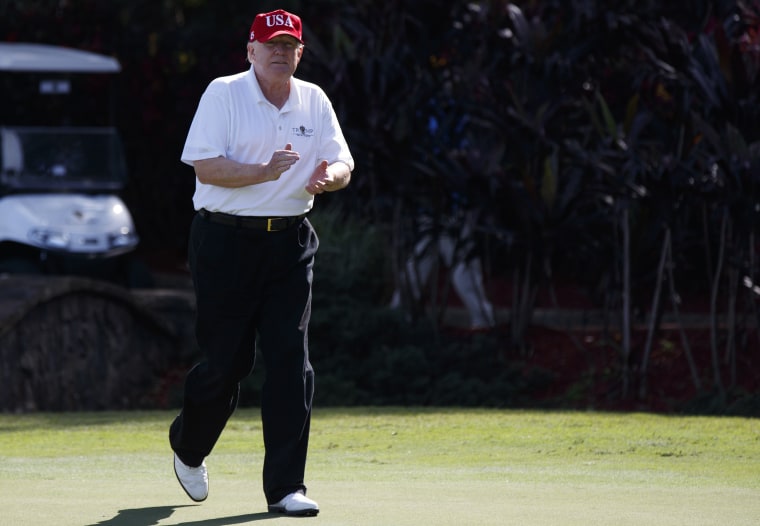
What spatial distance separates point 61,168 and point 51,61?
1.24m

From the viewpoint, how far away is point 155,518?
5.48 m

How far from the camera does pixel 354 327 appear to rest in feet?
38.6

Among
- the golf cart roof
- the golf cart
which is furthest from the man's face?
the golf cart roof

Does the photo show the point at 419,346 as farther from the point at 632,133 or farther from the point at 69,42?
the point at 69,42

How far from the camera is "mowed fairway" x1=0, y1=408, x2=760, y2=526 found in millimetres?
5457

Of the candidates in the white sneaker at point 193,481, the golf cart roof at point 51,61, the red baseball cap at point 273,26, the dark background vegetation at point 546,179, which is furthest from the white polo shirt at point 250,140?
the golf cart roof at point 51,61

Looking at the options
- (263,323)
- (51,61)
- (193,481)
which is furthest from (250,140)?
(51,61)

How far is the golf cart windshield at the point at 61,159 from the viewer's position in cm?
1525

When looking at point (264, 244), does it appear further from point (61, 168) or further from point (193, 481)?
point (61, 168)

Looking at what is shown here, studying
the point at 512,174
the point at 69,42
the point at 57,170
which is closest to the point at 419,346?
the point at 512,174

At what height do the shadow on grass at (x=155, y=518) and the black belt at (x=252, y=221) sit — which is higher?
the black belt at (x=252, y=221)

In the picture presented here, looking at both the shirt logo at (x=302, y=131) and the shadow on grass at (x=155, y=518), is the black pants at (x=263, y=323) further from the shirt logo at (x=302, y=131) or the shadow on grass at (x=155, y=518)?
the shirt logo at (x=302, y=131)

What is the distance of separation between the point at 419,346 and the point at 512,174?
4.90ft

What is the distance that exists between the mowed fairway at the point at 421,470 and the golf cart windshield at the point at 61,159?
234 inches
